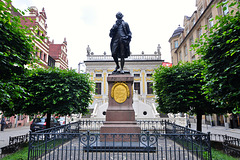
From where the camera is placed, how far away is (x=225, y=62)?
550cm

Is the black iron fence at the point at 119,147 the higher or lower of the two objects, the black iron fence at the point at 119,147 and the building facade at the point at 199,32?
the lower

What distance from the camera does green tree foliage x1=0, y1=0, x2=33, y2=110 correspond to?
4.93 meters

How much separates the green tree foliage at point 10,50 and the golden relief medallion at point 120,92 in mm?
3527

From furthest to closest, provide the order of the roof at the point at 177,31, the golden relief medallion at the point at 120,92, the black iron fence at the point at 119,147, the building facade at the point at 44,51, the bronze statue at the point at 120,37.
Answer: the roof at the point at 177,31 < the building facade at the point at 44,51 < the bronze statue at the point at 120,37 < the golden relief medallion at the point at 120,92 < the black iron fence at the point at 119,147

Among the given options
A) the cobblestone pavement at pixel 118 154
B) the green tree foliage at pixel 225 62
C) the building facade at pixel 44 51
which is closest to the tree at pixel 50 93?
the cobblestone pavement at pixel 118 154

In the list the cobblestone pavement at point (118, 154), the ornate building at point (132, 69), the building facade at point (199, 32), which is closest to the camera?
the cobblestone pavement at point (118, 154)

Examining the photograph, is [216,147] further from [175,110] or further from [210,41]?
[210,41]

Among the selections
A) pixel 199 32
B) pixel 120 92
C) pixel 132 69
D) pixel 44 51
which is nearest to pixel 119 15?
pixel 120 92

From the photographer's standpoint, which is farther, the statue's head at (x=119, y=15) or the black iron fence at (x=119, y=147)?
the statue's head at (x=119, y=15)

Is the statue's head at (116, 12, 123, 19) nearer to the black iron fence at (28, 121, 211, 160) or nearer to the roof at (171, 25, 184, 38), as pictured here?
the black iron fence at (28, 121, 211, 160)

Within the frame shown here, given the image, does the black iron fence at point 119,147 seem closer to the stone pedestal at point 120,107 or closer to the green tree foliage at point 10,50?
the stone pedestal at point 120,107

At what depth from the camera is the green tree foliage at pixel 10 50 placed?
194 inches

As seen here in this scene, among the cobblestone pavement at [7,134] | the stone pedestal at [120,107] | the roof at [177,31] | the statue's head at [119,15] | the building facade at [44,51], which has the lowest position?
the cobblestone pavement at [7,134]

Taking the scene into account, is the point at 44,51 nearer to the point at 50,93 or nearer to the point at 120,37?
the point at 50,93
